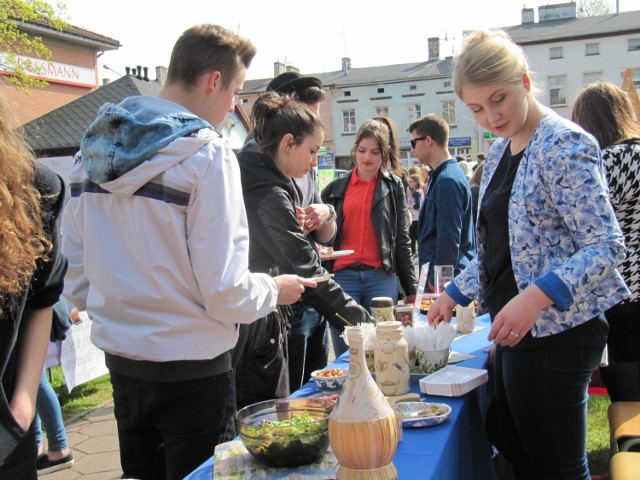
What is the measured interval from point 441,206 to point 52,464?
9.05 ft

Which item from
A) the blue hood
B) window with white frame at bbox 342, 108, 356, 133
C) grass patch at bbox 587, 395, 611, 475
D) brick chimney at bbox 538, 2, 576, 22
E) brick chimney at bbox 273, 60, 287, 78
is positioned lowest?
grass patch at bbox 587, 395, 611, 475

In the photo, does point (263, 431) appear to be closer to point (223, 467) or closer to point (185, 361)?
point (223, 467)

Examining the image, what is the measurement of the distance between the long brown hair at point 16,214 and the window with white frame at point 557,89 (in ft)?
142

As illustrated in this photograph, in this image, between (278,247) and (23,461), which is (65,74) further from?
(23,461)

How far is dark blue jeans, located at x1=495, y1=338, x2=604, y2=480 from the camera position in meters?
1.70

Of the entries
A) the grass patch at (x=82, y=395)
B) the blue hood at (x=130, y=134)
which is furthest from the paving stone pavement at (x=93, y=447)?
the blue hood at (x=130, y=134)

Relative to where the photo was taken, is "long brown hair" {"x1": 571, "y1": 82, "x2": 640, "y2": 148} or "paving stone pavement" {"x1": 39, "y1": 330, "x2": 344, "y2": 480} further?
"paving stone pavement" {"x1": 39, "y1": 330, "x2": 344, "y2": 480}

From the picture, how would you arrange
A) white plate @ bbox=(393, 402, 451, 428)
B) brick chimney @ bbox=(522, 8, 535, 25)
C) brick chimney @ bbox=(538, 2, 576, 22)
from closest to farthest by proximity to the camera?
1. white plate @ bbox=(393, 402, 451, 428)
2. brick chimney @ bbox=(538, 2, 576, 22)
3. brick chimney @ bbox=(522, 8, 535, 25)

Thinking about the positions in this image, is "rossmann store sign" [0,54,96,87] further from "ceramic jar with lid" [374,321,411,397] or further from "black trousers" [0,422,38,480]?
"black trousers" [0,422,38,480]

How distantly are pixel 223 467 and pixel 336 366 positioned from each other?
39.2 inches

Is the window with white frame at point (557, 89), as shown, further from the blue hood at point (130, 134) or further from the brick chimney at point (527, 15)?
the blue hood at point (130, 134)

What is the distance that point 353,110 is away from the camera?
43125 millimetres

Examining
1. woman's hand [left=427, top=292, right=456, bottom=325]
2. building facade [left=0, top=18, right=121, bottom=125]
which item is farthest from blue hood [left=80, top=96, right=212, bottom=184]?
building facade [left=0, top=18, right=121, bottom=125]

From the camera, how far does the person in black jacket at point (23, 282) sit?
123cm
